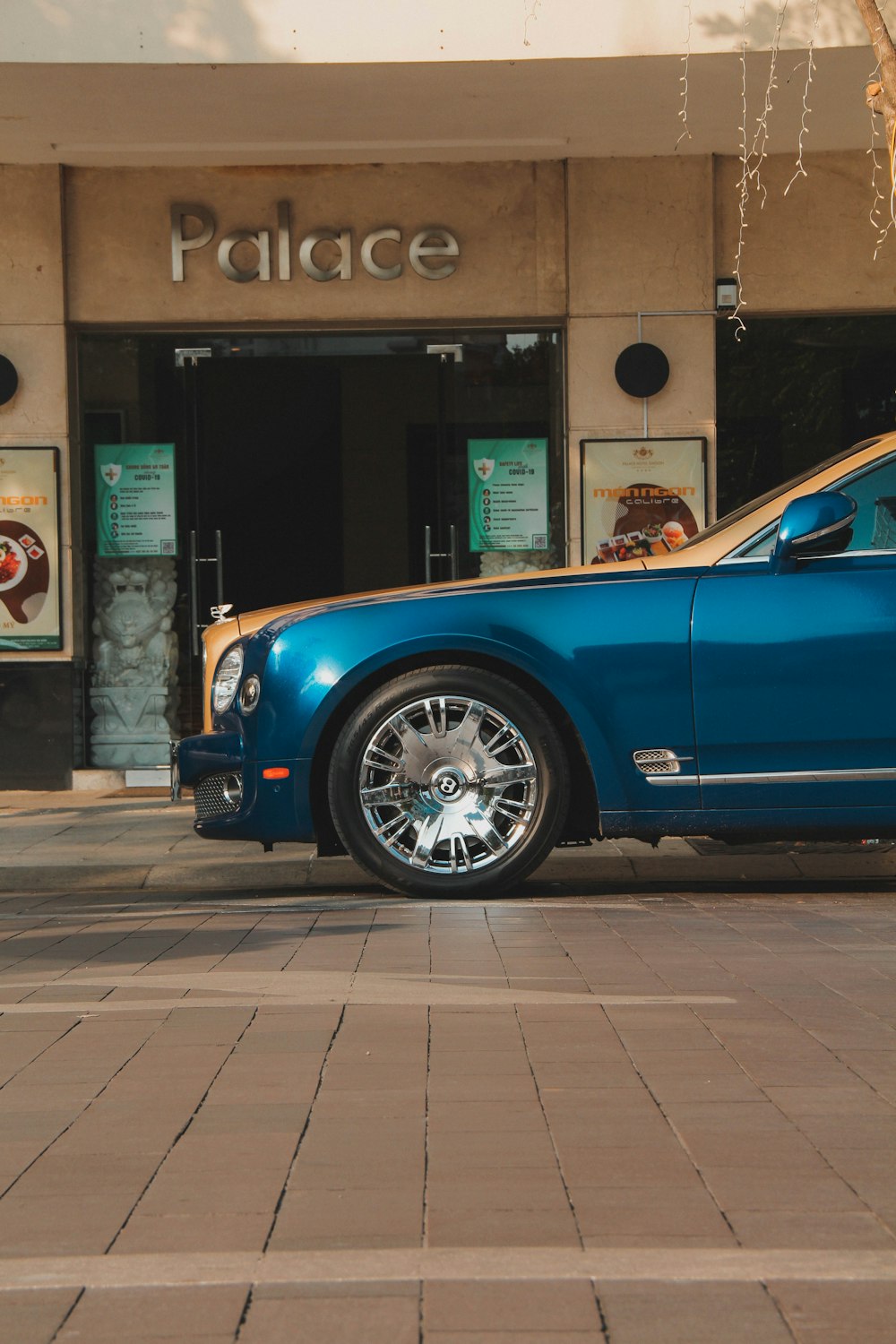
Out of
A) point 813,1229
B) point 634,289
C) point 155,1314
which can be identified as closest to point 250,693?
point 813,1229

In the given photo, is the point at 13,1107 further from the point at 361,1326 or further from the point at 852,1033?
the point at 852,1033

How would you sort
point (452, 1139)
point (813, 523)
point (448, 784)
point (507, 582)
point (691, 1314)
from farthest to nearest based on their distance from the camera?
point (507, 582), point (448, 784), point (813, 523), point (452, 1139), point (691, 1314)

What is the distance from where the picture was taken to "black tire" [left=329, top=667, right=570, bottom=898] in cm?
664

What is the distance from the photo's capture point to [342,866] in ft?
25.5

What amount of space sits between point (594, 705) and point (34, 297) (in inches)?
272

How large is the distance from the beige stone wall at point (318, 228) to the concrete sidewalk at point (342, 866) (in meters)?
4.93

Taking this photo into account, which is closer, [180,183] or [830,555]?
[830,555]

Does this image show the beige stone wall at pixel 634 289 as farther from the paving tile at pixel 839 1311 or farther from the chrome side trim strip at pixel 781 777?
the paving tile at pixel 839 1311

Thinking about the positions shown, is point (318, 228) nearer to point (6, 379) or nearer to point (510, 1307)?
point (6, 379)

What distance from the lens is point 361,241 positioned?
39.7 feet

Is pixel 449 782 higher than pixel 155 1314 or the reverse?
higher

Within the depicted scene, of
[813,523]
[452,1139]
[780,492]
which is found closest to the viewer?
[452,1139]

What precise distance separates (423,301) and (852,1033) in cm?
875

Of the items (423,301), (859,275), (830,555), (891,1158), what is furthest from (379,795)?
(859,275)
